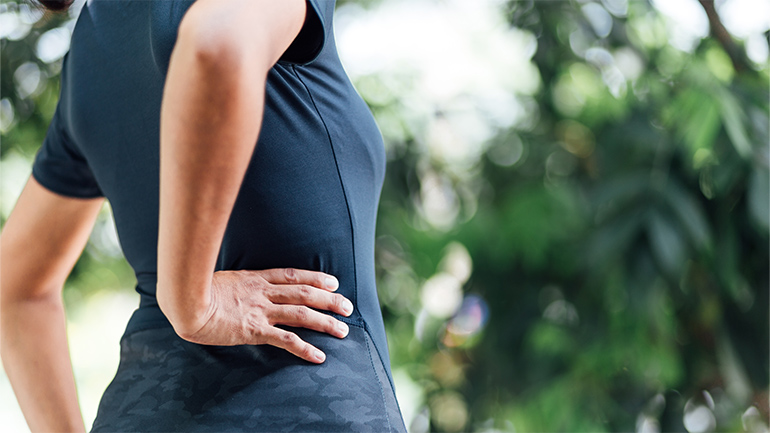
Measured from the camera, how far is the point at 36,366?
51 cm

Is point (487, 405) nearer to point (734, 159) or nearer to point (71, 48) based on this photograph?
point (734, 159)

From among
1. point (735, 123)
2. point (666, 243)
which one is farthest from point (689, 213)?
point (735, 123)

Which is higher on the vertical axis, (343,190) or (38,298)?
(343,190)

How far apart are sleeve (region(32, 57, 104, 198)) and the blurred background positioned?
0.88 m

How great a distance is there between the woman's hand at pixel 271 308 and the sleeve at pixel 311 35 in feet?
0.38

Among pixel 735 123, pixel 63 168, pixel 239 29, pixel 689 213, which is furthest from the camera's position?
pixel 689 213

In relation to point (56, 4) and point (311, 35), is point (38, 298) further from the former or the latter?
point (311, 35)

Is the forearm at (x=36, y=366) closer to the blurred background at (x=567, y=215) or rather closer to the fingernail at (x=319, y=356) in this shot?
the fingernail at (x=319, y=356)

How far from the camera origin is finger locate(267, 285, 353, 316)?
352 millimetres

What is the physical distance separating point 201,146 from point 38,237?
289 mm

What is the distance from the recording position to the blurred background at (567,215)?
1.20 metres

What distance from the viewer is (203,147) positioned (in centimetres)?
28

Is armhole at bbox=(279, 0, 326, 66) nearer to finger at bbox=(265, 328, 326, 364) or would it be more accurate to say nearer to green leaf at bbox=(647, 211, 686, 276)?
finger at bbox=(265, 328, 326, 364)

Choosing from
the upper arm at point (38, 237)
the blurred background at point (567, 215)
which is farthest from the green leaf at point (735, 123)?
the upper arm at point (38, 237)
